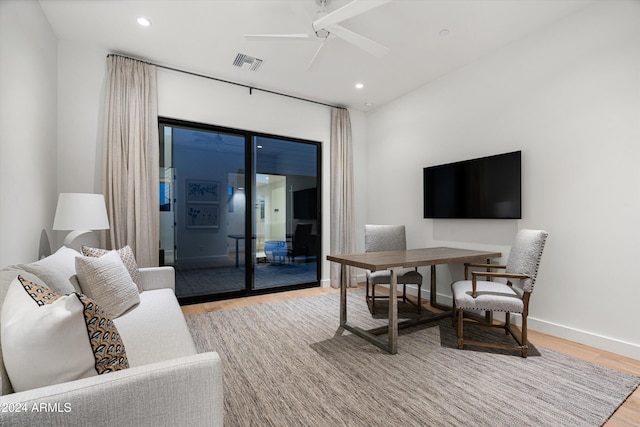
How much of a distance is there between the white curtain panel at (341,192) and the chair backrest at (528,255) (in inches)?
93.1

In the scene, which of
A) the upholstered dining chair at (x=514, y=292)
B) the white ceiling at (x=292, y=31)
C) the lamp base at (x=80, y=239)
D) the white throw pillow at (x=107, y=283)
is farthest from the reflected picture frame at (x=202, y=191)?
the upholstered dining chair at (x=514, y=292)

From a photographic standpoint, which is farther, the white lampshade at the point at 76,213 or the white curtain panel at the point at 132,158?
the white curtain panel at the point at 132,158

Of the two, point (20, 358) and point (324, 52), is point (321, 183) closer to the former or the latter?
point (324, 52)

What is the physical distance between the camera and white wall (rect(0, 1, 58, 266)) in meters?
1.85

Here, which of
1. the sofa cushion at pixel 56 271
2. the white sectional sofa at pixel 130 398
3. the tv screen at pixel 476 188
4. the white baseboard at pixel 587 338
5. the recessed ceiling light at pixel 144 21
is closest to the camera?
the white sectional sofa at pixel 130 398

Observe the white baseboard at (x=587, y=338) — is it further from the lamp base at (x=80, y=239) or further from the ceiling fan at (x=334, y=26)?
the lamp base at (x=80, y=239)

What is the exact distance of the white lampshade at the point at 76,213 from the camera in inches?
92.7

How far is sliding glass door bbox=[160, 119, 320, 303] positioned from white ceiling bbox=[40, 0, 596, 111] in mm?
876

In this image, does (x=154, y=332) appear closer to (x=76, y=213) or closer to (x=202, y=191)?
(x=76, y=213)

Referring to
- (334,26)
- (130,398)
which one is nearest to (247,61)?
(334,26)

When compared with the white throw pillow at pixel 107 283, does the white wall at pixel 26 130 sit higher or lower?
higher

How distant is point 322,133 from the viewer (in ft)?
15.0

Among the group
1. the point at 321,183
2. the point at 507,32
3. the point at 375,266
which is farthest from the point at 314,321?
the point at 507,32

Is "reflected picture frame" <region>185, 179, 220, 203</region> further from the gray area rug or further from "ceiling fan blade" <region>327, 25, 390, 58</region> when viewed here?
"ceiling fan blade" <region>327, 25, 390, 58</region>
